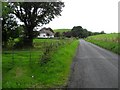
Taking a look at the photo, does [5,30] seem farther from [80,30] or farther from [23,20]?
[80,30]

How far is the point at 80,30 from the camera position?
655 ft

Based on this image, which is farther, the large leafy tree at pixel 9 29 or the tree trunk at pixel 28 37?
the tree trunk at pixel 28 37

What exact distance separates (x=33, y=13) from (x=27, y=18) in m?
1.49

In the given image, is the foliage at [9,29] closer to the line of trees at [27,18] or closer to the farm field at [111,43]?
the line of trees at [27,18]

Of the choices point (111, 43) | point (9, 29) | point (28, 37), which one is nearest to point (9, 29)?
point (9, 29)

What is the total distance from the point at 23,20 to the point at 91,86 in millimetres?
40137

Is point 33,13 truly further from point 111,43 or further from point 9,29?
point 111,43

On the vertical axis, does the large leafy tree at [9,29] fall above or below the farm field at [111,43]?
above

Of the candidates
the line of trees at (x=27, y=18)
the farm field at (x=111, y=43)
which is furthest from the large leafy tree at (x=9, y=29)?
the farm field at (x=111, y=43)

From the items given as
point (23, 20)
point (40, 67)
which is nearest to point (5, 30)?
point (23, 20)

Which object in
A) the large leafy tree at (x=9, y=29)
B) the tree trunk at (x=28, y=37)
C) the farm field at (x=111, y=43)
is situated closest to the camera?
the farm field at (x=111, y=43)

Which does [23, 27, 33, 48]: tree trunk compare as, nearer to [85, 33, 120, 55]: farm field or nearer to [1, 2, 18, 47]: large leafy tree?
[1, 2, 18, 47]: large leafy tree

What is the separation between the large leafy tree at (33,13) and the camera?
51.0 metres

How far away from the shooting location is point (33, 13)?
171 ft
